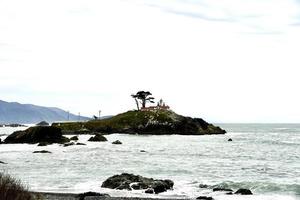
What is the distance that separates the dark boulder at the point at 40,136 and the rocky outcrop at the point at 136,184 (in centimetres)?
6269

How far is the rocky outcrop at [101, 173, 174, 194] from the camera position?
3169 cm

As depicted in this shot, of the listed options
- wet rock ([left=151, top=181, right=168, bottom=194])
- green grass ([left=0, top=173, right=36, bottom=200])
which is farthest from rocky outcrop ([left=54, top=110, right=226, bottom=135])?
green grass ([left=0, top=173, right=36, bottom=200])

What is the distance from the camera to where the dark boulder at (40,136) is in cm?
9544

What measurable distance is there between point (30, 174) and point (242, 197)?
782 inches

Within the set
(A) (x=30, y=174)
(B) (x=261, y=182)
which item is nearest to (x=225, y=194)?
(B) (x=261, y=182)

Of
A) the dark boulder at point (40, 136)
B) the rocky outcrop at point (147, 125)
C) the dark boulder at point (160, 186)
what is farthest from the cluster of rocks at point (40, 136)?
the dark boulder at point (160, 186)

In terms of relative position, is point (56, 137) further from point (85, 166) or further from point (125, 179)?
point (125, 179)

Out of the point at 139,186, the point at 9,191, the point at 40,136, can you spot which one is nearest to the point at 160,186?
the point at 139,186

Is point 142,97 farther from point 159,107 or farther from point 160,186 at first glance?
point 160,186

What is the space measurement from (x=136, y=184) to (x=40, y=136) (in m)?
67.3

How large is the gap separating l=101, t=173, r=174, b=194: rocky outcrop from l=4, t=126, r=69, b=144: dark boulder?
6269 centimetres

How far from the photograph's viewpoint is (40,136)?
9675cm

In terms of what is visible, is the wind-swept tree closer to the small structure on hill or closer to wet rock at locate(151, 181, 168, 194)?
the small structure on hill

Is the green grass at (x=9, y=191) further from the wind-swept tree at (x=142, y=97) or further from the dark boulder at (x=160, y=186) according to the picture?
the wind-swept tree at (x=142, y=97)
